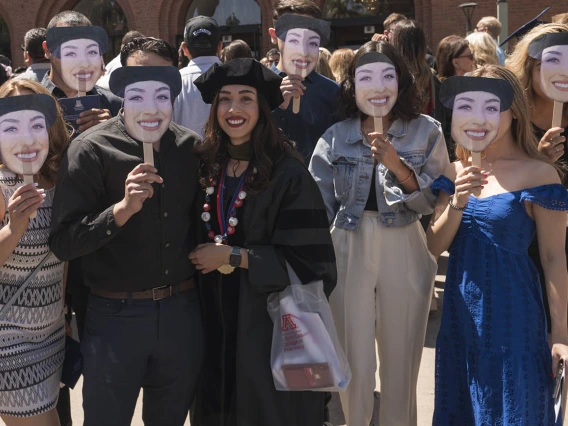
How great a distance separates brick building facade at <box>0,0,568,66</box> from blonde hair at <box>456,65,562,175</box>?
40.2ft

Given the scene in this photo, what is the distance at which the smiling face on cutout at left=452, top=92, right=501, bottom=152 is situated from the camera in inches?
120

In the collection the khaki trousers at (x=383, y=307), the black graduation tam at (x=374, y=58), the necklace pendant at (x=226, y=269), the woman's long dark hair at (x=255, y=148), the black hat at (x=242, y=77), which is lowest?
the khaki trousers at (x=383, y=307)

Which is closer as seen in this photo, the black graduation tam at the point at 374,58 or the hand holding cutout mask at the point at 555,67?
the hand holding cutout mask at the point at 555,67

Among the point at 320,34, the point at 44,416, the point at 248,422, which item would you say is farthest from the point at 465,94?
the point at 44,416

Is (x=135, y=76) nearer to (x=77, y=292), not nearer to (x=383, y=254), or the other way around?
(x=77, y=292)

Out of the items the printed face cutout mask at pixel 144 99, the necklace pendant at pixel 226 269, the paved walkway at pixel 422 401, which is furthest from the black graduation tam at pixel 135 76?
the paved walkway at pixel 422 401

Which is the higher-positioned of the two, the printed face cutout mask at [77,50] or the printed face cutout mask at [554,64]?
the printed face cutout mask at [77,50]

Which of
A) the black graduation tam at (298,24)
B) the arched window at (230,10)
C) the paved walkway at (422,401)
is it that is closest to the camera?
the black graduation tam at (298,24)

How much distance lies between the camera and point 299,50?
12.7 feet

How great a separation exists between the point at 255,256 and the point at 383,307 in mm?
936

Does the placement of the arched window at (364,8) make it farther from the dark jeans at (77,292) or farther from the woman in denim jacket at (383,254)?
the dark jeans at (77,292)

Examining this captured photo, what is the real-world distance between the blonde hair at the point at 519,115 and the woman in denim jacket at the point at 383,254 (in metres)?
0.51

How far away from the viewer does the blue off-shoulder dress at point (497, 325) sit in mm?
3025

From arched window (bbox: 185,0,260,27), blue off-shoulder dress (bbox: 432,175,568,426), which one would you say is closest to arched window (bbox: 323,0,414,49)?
arched window (bbox: 185,0,260,27)
